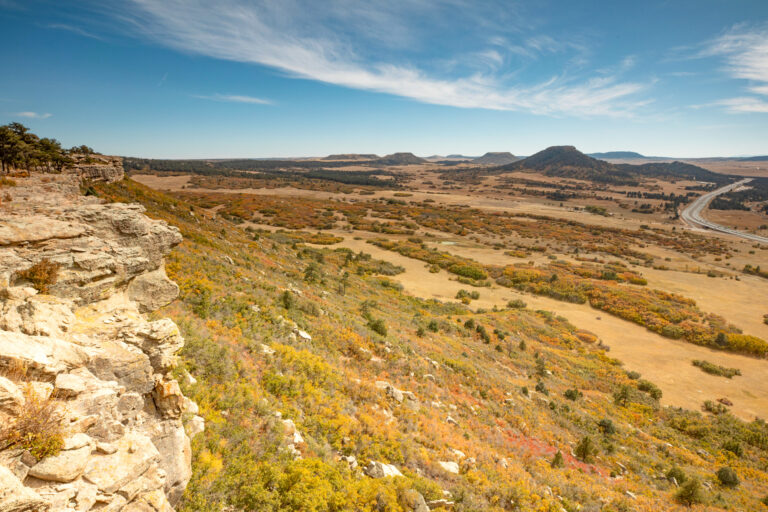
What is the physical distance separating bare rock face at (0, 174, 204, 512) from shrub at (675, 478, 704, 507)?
14592 millimetres

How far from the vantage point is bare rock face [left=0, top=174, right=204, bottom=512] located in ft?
11.0

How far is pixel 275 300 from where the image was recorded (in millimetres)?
14430

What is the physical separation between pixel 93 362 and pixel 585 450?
1458 centimetres

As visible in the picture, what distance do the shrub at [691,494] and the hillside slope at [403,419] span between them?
0.08 meters

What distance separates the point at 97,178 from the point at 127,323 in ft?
92.9

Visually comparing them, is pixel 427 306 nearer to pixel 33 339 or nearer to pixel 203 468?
pixel 203 468

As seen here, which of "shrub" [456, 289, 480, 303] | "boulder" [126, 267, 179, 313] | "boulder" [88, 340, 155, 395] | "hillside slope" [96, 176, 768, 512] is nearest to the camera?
"boulder" [88, 340, 155, 395]

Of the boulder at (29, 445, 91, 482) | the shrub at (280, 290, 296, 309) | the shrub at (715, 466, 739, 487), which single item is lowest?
the shrub at (715, 466, 739, 487)

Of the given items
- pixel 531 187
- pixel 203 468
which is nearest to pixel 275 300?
pixel 203 468

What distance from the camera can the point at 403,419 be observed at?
32.6 feet

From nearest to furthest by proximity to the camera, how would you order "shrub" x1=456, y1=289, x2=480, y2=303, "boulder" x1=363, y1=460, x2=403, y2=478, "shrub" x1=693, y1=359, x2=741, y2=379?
"boulder" x1=363, y1=460, x2=403, y2=478
"shrub" x1=693, y1=359, x2=741, y2=379
"shrub" x1=456, y1=289, x2=480, y2=303

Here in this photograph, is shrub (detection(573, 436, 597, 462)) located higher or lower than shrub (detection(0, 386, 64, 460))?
lower

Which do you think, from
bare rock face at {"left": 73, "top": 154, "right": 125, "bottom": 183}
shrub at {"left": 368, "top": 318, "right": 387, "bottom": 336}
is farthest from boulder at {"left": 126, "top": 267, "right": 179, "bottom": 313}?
bare rock face at {"left": 73, "top": 154, "right": 125, "bottom": 183}

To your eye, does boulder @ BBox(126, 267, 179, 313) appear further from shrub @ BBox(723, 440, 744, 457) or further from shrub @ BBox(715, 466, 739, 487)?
shrub @ BBox(723, 440, 744, 457)
